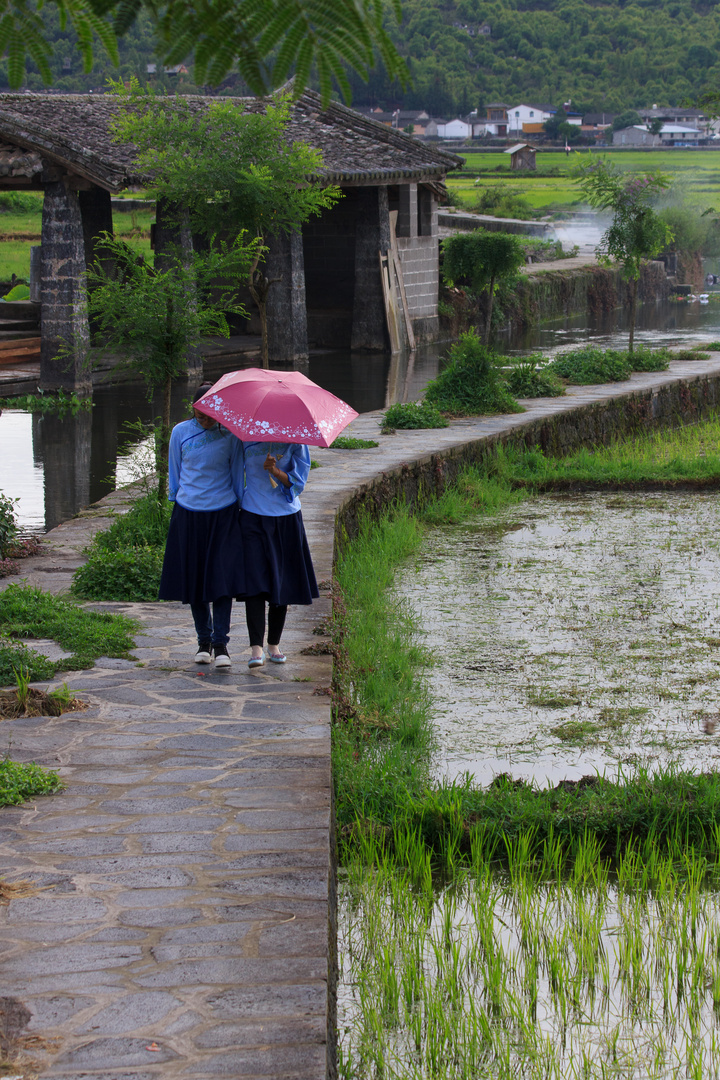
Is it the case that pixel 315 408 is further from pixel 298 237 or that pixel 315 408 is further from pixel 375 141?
pixel 375 141

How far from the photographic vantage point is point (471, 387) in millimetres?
15195

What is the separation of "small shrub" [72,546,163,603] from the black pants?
1.55m

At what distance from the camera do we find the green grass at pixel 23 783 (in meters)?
4.76

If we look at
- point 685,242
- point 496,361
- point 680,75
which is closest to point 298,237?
point 496,361

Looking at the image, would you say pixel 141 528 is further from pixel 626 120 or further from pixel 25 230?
pixel 626 120

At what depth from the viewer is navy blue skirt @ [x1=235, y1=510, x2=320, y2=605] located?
623 cm

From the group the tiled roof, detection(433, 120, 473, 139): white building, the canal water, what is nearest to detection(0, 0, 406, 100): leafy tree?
the canal water

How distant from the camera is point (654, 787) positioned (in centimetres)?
549

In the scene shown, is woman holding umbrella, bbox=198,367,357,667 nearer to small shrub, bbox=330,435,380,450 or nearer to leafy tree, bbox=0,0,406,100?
leafy tree, bbox=0,0,406,100

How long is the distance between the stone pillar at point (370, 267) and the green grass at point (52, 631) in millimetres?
16271

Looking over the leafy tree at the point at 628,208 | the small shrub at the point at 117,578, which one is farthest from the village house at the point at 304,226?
the small shrub at the point at 117,578

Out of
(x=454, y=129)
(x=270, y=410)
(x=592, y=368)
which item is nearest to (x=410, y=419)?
(x=592, y=368)

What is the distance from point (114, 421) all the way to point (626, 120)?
80538 millimetres

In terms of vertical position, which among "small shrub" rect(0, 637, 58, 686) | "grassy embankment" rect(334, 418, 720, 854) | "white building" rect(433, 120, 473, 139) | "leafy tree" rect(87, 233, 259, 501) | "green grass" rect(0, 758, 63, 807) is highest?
"white building" rect(433, 120, 473, 139)
